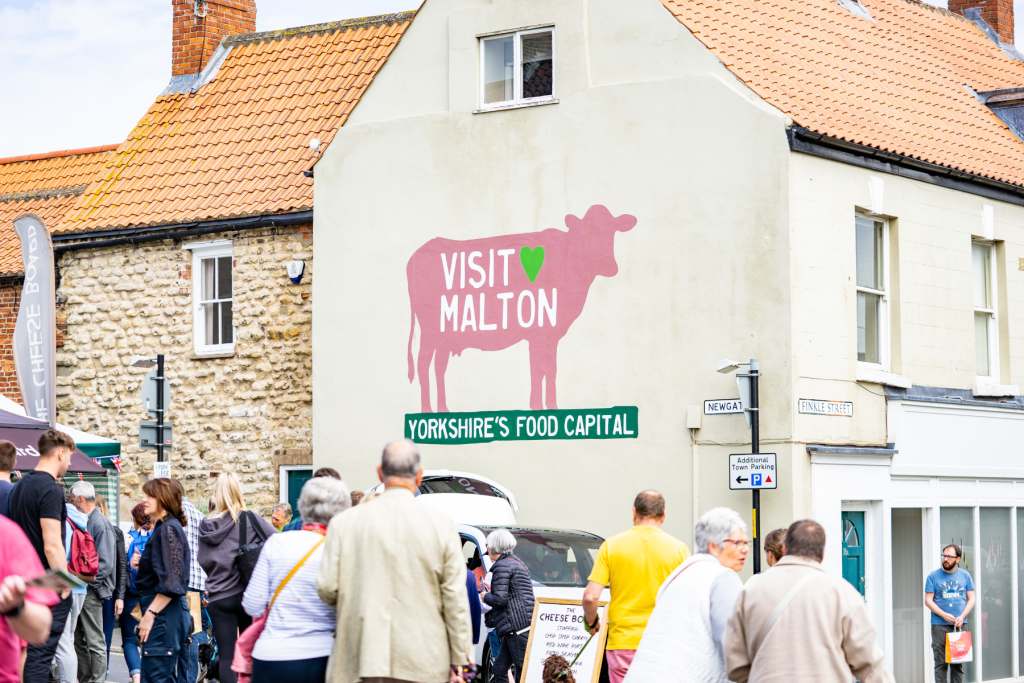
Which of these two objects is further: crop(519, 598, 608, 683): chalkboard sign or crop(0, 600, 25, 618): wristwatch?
crop(519, 598, 608, 683): chalkboard sign

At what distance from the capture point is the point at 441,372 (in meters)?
21.1

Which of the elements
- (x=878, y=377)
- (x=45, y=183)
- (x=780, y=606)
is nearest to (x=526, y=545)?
(x=878, y=377)

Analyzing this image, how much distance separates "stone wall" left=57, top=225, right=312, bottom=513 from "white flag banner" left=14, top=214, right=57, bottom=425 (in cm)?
328

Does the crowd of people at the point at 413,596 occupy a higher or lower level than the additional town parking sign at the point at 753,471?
lower

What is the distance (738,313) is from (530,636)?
18.9ft

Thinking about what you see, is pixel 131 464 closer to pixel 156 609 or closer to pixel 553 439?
pixel 553 439

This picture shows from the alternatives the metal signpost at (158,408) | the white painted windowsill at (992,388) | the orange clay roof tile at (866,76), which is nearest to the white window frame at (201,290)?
the metal signpost at (158,408)

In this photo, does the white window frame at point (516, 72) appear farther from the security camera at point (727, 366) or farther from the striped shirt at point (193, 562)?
the striped shirt at point (193, 562)

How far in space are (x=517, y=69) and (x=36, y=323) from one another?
672 cm

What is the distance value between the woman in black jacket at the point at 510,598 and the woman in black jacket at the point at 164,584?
2859 mm

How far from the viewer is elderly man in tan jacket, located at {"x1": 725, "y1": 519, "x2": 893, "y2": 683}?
8.13 metres

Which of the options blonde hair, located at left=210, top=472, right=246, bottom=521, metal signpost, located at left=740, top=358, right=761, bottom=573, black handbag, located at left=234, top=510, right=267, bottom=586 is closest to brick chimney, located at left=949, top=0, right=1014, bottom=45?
metal signpost, located at left=740, top=358, right=761, bottom=573

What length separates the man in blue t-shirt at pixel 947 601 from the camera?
18.3 m

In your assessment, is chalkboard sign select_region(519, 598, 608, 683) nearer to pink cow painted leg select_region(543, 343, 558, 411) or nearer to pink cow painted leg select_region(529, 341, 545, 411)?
pink cow painted leg select_region(543, 343, 558, 411)
